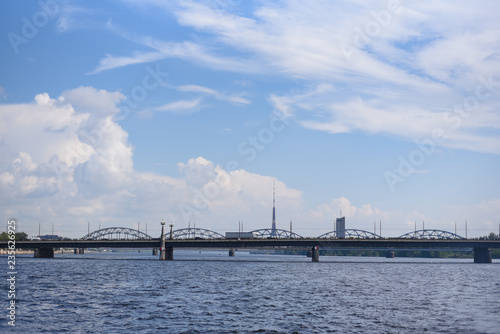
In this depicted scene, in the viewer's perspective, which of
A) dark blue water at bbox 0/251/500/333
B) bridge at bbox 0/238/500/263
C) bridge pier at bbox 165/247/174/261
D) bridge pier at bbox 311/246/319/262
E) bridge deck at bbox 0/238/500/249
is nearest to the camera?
dark blue water at bbox 0/251/500/333

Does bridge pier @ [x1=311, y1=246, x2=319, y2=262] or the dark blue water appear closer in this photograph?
the dark blue water

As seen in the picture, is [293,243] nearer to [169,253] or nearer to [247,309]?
[169,253]

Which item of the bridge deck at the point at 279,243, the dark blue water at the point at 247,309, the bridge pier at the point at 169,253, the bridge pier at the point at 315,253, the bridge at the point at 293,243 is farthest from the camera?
the bridge pier at the point at 169,253

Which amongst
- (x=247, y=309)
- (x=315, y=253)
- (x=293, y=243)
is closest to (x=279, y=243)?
Result: (x=293, y=243)

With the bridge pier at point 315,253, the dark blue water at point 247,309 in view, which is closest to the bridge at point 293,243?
the bridge pier at point 315,253

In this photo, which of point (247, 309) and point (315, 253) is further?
point (315, 253)

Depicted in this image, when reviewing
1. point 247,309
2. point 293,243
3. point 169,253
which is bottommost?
point 169,253

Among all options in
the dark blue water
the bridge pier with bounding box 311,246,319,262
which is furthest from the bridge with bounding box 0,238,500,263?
the dark blue water

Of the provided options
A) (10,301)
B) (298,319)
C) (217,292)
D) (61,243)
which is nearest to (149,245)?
(61,243)

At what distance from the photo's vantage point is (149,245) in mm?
195125

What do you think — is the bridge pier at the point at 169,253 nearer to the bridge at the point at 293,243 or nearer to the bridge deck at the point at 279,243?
the bridge at the point at 293,243

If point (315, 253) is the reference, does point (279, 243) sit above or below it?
above

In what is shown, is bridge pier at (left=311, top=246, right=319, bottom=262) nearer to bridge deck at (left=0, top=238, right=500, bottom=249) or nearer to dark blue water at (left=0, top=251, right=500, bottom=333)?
bridge deck at (left=0, top=238, right=500, bottom=249)

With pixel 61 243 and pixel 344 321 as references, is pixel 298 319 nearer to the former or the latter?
pixel 344 321
